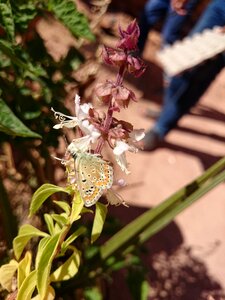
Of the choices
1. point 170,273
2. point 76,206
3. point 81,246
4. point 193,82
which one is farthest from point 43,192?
point 193,82

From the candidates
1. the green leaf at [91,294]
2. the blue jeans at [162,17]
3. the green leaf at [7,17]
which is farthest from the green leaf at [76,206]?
the blue jeans at [162,17]

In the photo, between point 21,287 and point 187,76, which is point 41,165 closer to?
point 21,287

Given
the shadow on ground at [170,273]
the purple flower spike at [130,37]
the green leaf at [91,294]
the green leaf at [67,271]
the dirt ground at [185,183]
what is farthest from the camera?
the dirt ground at [185,183]

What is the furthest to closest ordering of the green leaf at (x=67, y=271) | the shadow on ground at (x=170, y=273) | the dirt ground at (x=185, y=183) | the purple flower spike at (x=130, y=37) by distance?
the dirt ground at (x=185, y=183) < the shadow on ground at (x=170, y=273) < the green leaf at (x=67, y=271) < the purple flower spike at (x=130, y=37)

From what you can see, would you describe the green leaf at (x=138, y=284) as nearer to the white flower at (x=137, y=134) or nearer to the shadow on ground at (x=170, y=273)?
the shadow on ground at (x=170, y=273)

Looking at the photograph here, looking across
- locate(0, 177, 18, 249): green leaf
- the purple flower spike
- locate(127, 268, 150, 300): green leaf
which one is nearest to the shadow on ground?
locate(127, 268, 150, 300): green leaf

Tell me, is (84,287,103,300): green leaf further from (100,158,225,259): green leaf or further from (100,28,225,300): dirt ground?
(100,28,225,300): dirt ground

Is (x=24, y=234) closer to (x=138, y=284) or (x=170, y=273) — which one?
(x=138, y=284)
